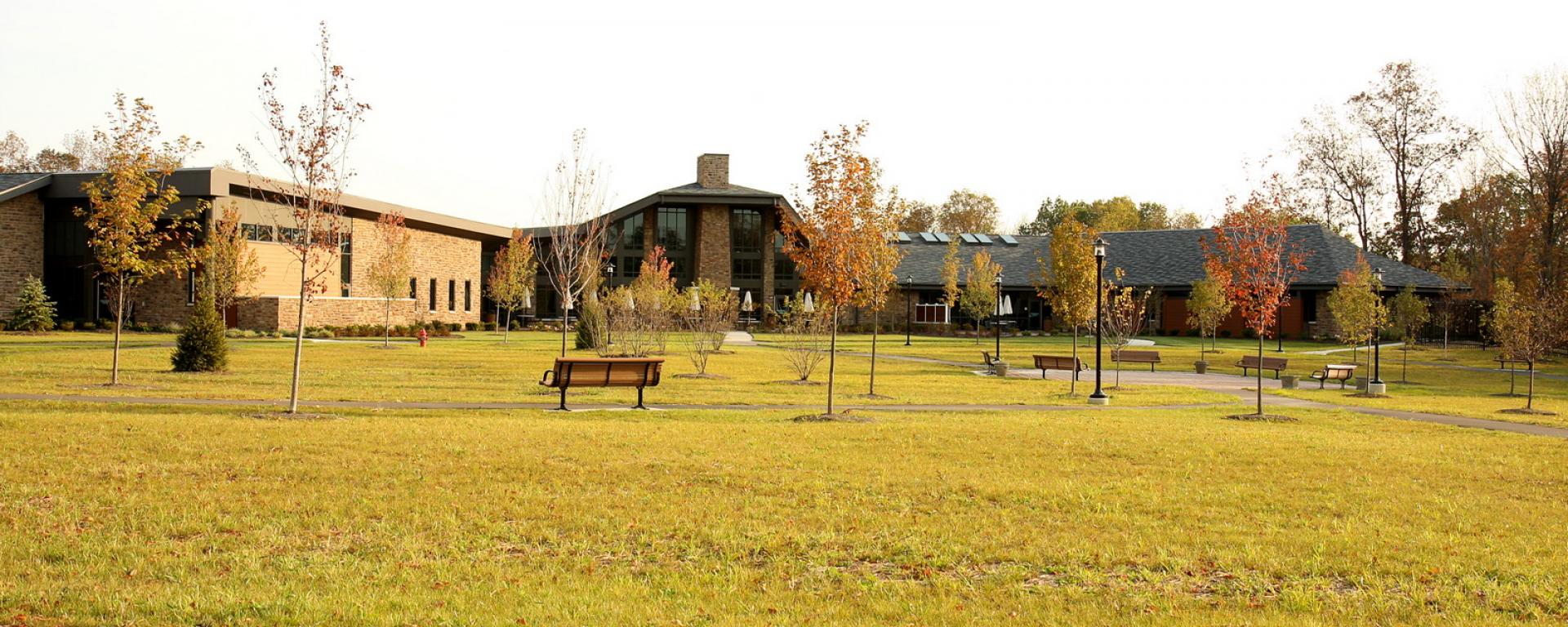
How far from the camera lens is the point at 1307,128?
63.4m

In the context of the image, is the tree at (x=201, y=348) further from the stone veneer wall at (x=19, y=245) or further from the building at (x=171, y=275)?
the stone veneer wall at (x=19, y=245)

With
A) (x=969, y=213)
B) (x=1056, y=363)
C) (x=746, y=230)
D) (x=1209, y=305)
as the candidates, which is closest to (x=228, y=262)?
(x=1056, y=363)

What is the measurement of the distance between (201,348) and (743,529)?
1850 centimetres

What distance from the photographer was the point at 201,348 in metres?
21.8

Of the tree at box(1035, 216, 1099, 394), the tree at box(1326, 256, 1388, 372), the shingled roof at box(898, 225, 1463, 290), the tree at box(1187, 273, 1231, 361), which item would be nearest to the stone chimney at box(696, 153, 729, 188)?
the shingled roof at box(898, 225, 1463, 290)

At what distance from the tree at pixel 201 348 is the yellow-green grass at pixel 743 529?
10.1 meters

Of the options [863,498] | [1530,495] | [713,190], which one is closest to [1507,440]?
[1530,495]

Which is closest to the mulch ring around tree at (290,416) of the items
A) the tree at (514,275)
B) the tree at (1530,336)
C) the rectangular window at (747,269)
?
the tree at (1530,336)

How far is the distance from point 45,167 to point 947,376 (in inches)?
2701

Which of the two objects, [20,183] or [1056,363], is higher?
[20,183]

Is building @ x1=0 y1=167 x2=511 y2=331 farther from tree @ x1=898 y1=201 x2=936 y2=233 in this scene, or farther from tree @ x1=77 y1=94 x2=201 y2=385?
tree @ x1=898 y1=201 x2=936 y2=233

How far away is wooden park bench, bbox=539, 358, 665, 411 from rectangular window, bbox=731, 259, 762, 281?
1875 inches

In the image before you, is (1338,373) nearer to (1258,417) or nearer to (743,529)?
(1258,417)

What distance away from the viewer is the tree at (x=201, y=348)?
21734 millimetres
